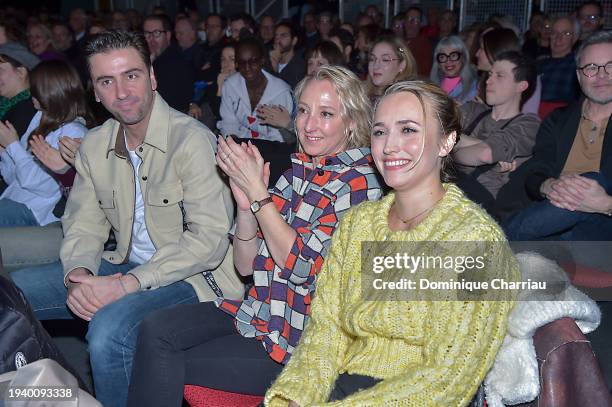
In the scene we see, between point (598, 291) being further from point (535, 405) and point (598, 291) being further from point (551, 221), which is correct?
point (535, 405)

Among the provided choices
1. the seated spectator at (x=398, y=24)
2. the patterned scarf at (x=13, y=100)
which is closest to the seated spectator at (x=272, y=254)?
Answer: the patterned scarf at (x=13, y=100)

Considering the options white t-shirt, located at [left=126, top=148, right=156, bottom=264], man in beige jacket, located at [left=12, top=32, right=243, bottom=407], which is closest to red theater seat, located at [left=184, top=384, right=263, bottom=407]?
man in beige jacket, located at [left=12, top=32, right=243, bottom=407]

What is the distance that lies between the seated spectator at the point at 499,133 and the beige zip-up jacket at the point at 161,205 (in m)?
1.29

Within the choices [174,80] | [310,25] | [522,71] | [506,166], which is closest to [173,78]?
[174,80]

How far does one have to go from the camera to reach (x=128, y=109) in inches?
98.3

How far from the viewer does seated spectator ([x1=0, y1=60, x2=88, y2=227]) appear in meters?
3.38

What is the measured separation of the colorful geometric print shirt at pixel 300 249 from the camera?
79.0 inches

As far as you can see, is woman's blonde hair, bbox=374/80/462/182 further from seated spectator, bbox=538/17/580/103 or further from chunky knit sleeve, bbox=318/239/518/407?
seated spectator, bbox=538/17/580/103

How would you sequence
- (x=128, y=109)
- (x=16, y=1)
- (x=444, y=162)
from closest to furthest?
(x=444, y=162) < (x=128, y=109) < (x=16, y=1)

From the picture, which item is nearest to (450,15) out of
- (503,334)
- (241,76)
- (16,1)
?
(241,76)

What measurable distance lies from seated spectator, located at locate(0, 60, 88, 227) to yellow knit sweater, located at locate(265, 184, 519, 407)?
195 centimetres

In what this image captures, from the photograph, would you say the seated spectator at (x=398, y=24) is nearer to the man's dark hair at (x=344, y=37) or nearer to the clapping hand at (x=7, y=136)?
the man's dark hair at (x=344, y=37)

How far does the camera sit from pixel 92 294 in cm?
235

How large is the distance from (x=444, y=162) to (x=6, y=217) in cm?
241
